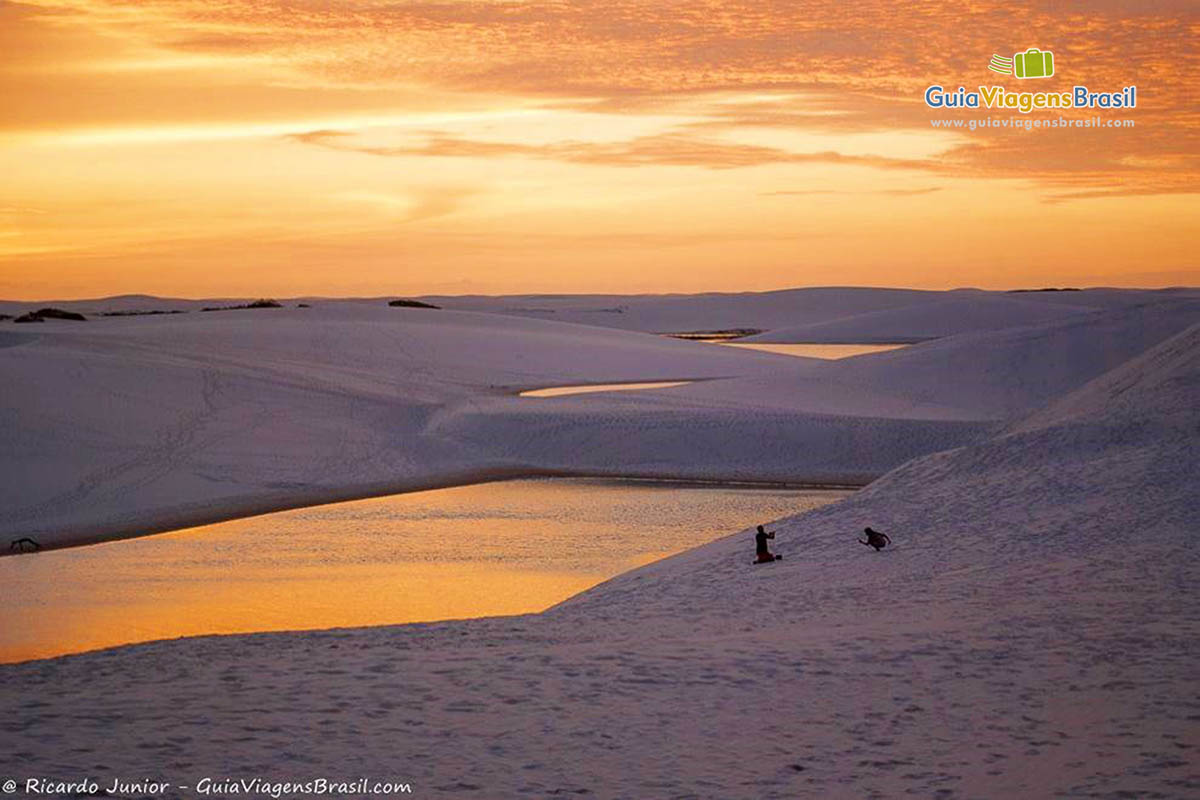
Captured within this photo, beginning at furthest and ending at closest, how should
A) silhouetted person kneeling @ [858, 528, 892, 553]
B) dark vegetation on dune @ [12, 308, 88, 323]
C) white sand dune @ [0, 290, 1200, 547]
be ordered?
dark vegetation on dune @ [12, 308, 88, 323]
white sand dune @ [0, 290, 1200, 547]
silhouetted person kneeling @ [858, 528, 892, 553]

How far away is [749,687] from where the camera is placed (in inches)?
280

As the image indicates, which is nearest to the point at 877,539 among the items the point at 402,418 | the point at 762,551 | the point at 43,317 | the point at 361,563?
the point at 762,551

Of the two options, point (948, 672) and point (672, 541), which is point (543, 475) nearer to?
point (672, 541)

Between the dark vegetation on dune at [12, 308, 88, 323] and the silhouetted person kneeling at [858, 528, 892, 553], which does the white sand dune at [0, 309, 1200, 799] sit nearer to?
the silhouetted person kneeling at [858, 528, 892, 553]

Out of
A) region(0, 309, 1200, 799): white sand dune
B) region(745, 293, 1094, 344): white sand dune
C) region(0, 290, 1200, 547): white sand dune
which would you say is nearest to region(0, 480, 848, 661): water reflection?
region(0, 290, 1200, 547): white sand dune

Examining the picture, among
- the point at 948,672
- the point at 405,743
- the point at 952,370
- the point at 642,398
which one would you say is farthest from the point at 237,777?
the point at 952,370

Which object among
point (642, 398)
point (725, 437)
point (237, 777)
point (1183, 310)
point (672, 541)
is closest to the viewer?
point (237, 777)

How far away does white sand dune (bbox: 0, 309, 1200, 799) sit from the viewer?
5805 mm

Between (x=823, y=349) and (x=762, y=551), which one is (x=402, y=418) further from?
(x=823, y=349)

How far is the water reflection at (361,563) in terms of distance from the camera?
39.0 feet

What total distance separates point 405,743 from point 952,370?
27.5 metres

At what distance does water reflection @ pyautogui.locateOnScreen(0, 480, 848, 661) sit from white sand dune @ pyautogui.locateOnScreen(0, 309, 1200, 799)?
6.19 feet

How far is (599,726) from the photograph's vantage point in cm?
650

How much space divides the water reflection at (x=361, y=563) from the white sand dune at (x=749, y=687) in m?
1.89
